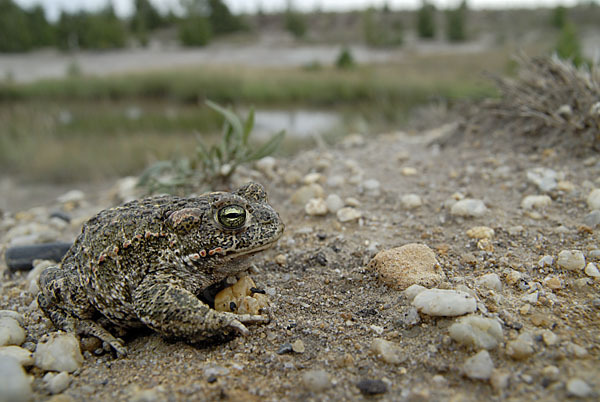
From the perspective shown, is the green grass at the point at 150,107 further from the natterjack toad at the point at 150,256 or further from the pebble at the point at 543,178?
the natterjack toad at the point at 150,256

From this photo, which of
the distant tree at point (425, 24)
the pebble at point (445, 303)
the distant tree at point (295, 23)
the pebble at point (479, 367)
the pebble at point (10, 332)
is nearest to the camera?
the pebble at point (479, 367)

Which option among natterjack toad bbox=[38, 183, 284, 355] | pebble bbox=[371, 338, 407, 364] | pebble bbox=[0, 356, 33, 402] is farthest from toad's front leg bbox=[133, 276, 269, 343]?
pebble bbox=[371, 338, 407, 364]

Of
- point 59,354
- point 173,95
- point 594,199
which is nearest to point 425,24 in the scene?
point 173,95

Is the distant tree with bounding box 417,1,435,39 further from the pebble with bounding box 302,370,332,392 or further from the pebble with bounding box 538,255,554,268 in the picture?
the pebble with bounding box 302,370,332,392

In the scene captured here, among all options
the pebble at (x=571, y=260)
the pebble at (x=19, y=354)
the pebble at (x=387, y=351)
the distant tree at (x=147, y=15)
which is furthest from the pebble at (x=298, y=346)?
the distant tree at (x=147, y=15)

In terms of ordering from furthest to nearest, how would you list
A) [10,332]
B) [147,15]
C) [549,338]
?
[147,15] → [10,332] → [549,338]

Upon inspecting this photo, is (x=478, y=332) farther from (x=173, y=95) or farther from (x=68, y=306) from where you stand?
(x=173, y=95)
